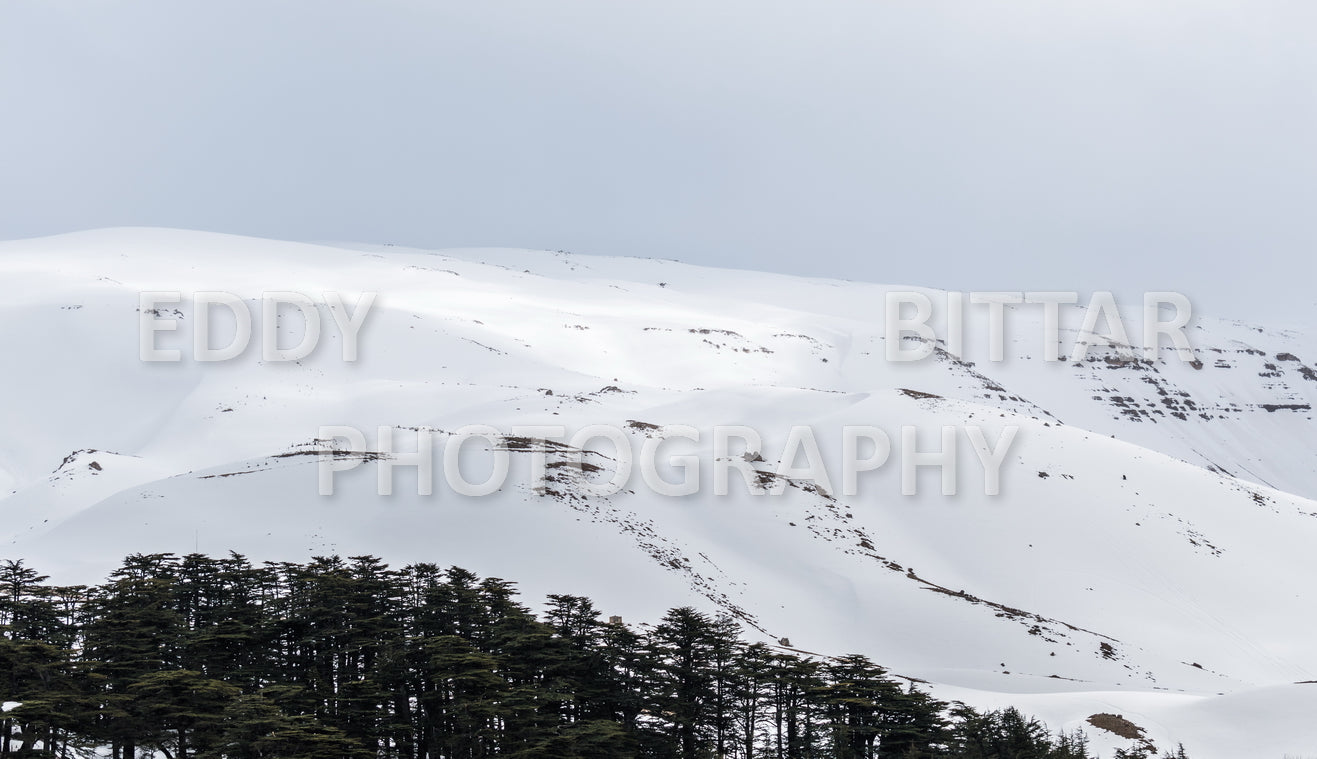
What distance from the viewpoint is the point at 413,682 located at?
97.6 feet

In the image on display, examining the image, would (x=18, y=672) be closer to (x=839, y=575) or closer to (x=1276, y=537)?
(x=839, y=575)

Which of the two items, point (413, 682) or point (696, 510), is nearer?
point (413, 682)

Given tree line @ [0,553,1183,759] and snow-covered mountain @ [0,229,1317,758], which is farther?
snow-covered mountain @ [0,229,1317,758]

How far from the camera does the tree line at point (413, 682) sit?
25047mm

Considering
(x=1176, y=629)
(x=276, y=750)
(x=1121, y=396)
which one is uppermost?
→ (x=1121, y=396)

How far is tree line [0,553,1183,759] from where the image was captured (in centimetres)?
2505

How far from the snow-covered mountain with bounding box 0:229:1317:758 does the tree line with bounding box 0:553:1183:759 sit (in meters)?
8.72

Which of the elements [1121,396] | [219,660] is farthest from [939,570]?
[1121,396]

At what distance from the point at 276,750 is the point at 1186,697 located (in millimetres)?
33711

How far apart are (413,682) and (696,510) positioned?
26.1m

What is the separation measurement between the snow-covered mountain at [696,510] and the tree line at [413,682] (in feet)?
28.6

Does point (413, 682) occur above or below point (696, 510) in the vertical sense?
below

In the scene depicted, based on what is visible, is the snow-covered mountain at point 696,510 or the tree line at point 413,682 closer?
the tree line at point 413,682

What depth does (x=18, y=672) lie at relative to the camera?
25.2 metres
